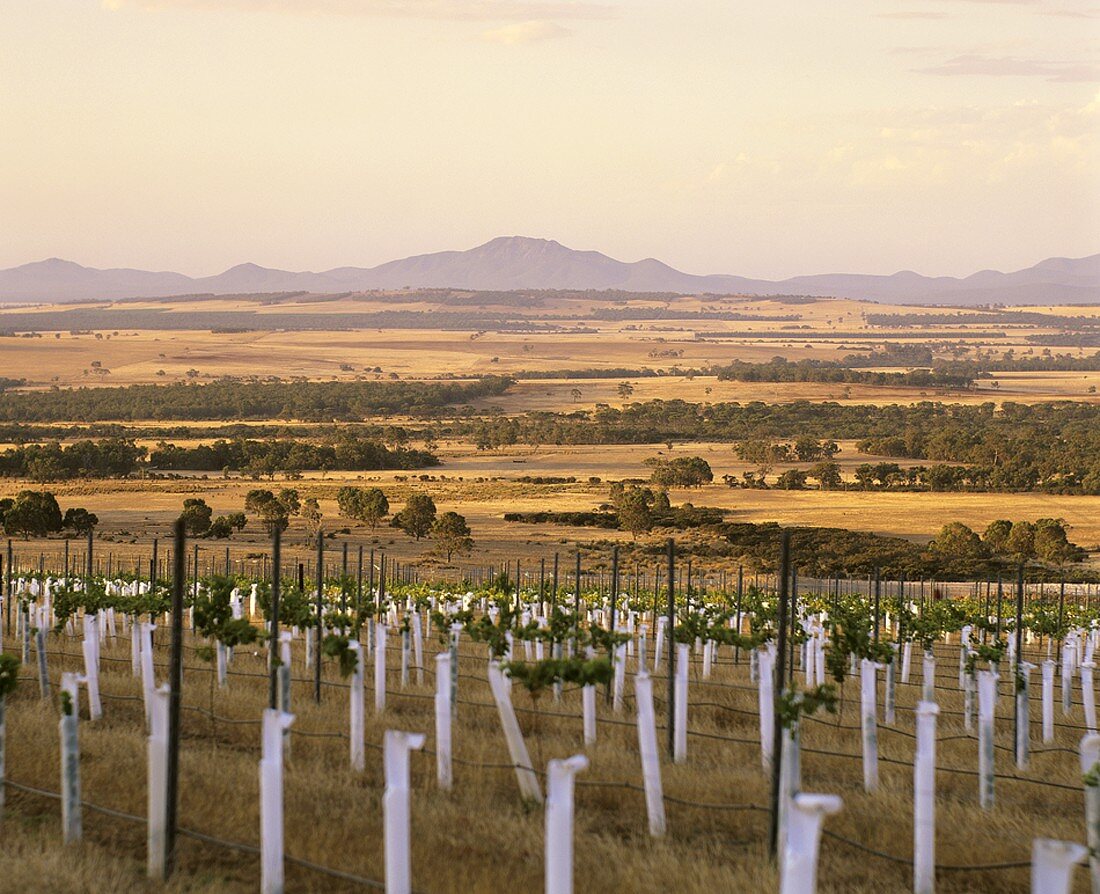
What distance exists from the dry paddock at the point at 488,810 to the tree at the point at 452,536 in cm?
4667

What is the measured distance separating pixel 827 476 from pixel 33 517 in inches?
2288

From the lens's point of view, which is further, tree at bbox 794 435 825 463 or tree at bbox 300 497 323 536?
tree at bbox 794 435 825 463

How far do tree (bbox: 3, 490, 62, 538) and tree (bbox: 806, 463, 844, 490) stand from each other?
55.1 m

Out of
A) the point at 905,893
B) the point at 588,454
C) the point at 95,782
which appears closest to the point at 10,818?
the point at 95,782

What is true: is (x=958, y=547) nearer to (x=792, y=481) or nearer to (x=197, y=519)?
(x=792, y=481)

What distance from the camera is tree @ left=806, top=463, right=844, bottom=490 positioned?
10181cm

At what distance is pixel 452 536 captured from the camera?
63.8 meters

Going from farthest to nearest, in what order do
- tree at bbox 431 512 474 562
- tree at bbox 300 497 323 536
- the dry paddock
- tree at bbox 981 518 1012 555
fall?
1. tree at bbox 300 497 323 536
2. tree at bbox 981 518 1012 555
3. tree at bbox 431 512 474 562
4. the dry paddock

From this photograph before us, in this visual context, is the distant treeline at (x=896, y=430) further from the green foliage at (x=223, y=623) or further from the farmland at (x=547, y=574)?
the green foliage at (x=223, y=623)

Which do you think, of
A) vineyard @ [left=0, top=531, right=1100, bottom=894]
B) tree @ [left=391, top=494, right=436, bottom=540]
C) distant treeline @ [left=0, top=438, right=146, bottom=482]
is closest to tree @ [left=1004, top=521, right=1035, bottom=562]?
tree @ [left=391, top=494, right=436, bottom=540]

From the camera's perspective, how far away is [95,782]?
35.1 ft

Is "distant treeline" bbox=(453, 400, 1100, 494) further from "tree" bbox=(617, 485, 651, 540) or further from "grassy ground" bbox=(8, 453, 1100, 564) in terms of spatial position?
"tree" bbox=(617, 485, 651, 540)

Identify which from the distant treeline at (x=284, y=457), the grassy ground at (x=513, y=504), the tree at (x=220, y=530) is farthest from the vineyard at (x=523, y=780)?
the distant treeline at (x=284, y=457)

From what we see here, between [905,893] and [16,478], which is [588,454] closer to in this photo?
[16,478]
